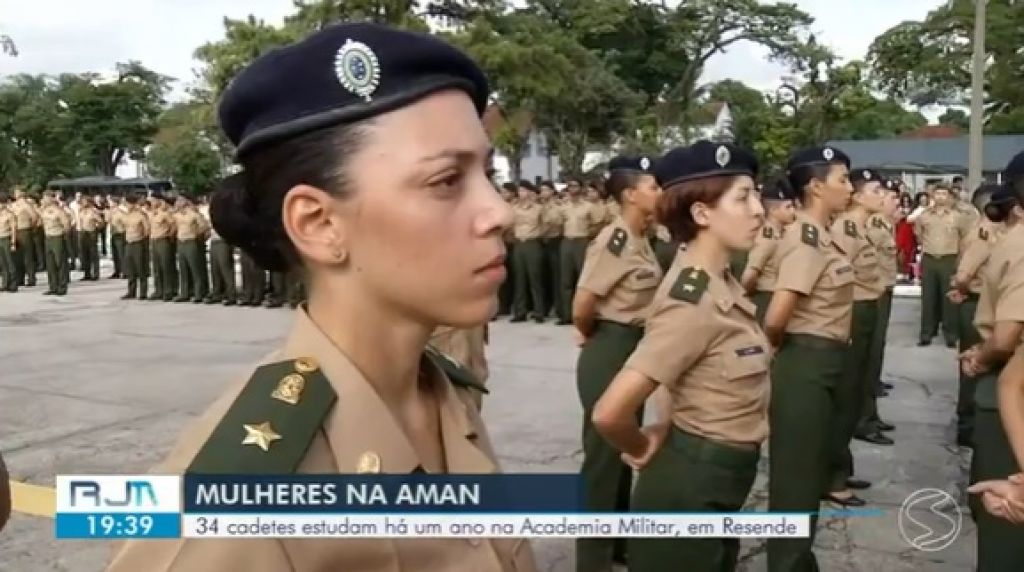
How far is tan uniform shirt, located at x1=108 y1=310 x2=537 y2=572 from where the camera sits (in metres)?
0.96

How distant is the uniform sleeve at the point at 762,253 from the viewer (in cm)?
660

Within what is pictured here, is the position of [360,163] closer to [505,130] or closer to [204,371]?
[204,371]

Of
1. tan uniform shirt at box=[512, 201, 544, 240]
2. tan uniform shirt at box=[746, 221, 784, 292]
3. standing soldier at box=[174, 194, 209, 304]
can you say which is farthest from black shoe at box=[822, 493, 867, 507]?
standing soldier at box=[174, 194, 209, 304]

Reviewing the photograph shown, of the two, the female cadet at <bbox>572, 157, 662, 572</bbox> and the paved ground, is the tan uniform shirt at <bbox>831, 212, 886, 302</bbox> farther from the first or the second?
the female cadet at <bbox>572, 157, 662, 572</bbox>

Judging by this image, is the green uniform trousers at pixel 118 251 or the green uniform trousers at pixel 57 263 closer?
the green uniform trousers at pixel 57 263

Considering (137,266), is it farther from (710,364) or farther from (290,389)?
(290,389)

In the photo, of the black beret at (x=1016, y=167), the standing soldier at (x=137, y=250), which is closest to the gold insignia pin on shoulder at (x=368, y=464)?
the black beret at (x=1016, y=167)

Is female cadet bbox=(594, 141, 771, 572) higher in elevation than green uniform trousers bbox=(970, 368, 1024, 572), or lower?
higher

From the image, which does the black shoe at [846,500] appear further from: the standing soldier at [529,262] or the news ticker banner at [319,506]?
the standing soldier at [529,262]

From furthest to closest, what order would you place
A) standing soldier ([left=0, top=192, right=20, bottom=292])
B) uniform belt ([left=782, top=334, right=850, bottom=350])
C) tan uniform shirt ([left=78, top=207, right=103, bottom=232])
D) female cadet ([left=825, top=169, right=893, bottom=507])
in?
tan uniform shirt ([left=78, top=207, right=103, bottom=232])
standing soldier ([left=0, top=192, right=20, bottom=292])
female cadet ([left=825, top=169, right=893, bottom=507])
uniform belt ([left=782, top=334, right=850, bottom=350])

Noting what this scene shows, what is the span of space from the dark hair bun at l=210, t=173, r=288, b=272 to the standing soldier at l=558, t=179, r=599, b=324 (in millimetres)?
9882

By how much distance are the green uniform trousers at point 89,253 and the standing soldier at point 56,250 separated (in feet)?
5.62

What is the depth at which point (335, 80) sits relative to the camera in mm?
1062

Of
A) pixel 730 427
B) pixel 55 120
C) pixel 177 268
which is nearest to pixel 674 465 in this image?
pixel 730 427
